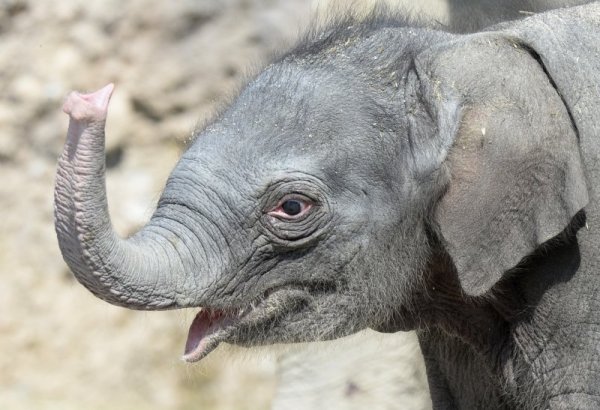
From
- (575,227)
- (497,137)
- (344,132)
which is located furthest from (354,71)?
(575,227)

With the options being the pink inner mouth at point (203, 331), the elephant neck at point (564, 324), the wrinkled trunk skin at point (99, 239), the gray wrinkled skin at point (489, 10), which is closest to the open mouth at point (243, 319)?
the pink inner mouth at point (203, 331)

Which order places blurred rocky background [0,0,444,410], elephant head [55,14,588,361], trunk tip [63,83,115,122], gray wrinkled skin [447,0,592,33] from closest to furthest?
trunk tip [63,83,115,122] → elephant head [55,14,588,361] → gray wrinkled skin [447,0,592,33] → blurred rocky background [0,0,444,410]

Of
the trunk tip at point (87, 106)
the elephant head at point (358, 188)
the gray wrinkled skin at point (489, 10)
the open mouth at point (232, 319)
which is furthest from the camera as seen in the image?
the gray wrinkled skin at point (489, 10)

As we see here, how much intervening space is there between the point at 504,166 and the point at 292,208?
2.02ft

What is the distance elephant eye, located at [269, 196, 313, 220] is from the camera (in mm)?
3873

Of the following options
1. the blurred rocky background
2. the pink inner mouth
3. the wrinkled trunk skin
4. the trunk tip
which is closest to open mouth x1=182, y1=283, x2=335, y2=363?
the pink inner mouth

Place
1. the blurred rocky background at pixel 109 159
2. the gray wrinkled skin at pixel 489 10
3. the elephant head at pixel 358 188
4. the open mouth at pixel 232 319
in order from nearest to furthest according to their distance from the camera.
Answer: the elephant head at pixel 358 188 → the open mouth at pixel 232 319 → the gray wrinkled skin at pixel 489 10 → the blurred rocky background at pixel 109 159

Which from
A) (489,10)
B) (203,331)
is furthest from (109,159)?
(203,331)

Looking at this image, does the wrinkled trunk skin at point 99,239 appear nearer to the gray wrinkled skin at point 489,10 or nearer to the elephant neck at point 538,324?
the elephant neck at point 538,324

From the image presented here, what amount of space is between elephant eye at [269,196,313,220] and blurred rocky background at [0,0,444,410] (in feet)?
11.8

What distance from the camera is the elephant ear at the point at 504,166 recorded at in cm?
380

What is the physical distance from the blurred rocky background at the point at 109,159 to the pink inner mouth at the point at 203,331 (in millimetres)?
3539

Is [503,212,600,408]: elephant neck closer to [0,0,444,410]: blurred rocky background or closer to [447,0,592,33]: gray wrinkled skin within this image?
[447,0,592,33]: gray wrinkled skin

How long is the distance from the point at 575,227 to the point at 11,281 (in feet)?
14.9
